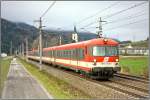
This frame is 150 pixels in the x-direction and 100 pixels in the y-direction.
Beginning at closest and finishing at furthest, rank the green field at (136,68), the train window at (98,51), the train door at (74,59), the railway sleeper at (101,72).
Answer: the railway sleeper at (101,72), the train window at (98,51), the train door at (74,59), the green field at (136,68)

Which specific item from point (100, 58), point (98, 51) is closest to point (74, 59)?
point (98, 51)

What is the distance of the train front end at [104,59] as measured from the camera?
26.2 m

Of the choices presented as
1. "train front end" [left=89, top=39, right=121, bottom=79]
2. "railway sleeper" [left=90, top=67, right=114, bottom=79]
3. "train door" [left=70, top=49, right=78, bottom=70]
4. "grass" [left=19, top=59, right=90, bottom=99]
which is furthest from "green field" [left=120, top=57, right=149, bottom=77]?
"grass" [left=19, top=59, right=90, bottom=99]

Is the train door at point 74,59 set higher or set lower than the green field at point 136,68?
higher

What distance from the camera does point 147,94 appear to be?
18484mm

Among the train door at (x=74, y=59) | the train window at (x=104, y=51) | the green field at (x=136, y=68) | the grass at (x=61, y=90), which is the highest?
the train window at (x=104, y=51)

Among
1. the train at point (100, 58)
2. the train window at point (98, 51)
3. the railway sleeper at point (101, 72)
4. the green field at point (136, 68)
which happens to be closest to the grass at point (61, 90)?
the railway sleeper at point (101, 72)

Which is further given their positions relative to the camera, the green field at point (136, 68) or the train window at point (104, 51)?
the green field at point (136, 68)

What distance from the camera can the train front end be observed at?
26.2 meters

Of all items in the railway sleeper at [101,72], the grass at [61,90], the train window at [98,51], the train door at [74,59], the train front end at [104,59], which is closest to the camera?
the grass at [61,90]

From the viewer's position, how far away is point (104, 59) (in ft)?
86.6

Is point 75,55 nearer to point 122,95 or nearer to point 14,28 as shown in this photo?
point 122,95

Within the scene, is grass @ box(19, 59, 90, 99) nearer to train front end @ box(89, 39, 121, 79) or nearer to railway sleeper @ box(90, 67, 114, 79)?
railway sleeper @ box(90, 67, 114, 79)

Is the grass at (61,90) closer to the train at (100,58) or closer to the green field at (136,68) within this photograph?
the train at (100,58)
